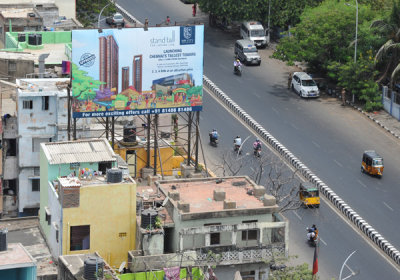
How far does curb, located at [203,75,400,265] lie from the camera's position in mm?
111375

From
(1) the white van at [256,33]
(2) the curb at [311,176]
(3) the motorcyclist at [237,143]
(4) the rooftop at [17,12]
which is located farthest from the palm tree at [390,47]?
(4) the rooftop at [17,12]

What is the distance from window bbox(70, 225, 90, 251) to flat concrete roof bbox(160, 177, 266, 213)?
6783 millimetres

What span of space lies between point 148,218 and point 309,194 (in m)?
29.7

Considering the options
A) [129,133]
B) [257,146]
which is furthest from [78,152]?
[257,146]

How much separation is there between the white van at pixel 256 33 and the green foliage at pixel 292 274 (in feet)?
200

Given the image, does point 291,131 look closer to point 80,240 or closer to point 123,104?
point 123,104

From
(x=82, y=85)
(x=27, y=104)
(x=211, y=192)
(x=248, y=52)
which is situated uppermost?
(x=82, y=85)

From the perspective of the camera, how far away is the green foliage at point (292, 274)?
308ft

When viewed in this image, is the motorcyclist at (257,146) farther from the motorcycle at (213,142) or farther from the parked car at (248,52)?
the parked car at (248,52)

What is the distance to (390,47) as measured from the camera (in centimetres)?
13925

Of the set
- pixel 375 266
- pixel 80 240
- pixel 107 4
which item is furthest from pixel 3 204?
pixel 107 4

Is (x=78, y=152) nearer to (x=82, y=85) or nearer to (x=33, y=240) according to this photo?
(x=33, y=240)

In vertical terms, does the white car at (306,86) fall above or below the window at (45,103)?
below

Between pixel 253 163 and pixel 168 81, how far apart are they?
23176 mm
